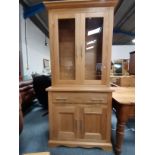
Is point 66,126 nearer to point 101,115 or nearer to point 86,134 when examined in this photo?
point 86,134

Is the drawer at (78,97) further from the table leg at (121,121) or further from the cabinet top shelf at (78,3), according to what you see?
the cabinet top shelf at (78,3)

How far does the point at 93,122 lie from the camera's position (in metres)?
2.04

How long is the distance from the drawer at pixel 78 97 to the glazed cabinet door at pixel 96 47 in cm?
18

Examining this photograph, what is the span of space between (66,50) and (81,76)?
0.47 metres

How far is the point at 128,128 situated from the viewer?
105 inches

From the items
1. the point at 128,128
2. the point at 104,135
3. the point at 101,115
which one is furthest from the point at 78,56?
the point at 128,128

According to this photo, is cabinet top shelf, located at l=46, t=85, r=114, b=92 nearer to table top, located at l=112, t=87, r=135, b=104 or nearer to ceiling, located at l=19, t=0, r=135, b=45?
table top, located at l=112, t=87, r=135, b=104

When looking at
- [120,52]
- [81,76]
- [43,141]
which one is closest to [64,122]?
[43,141]

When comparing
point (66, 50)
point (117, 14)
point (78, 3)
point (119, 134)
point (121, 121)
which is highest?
point (117, 14)

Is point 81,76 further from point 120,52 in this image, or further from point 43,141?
point 120,52

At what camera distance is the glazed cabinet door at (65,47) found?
6.52 ft

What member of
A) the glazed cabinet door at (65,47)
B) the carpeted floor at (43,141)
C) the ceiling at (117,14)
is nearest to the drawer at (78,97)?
the glazed cabinet door at (65,47)
